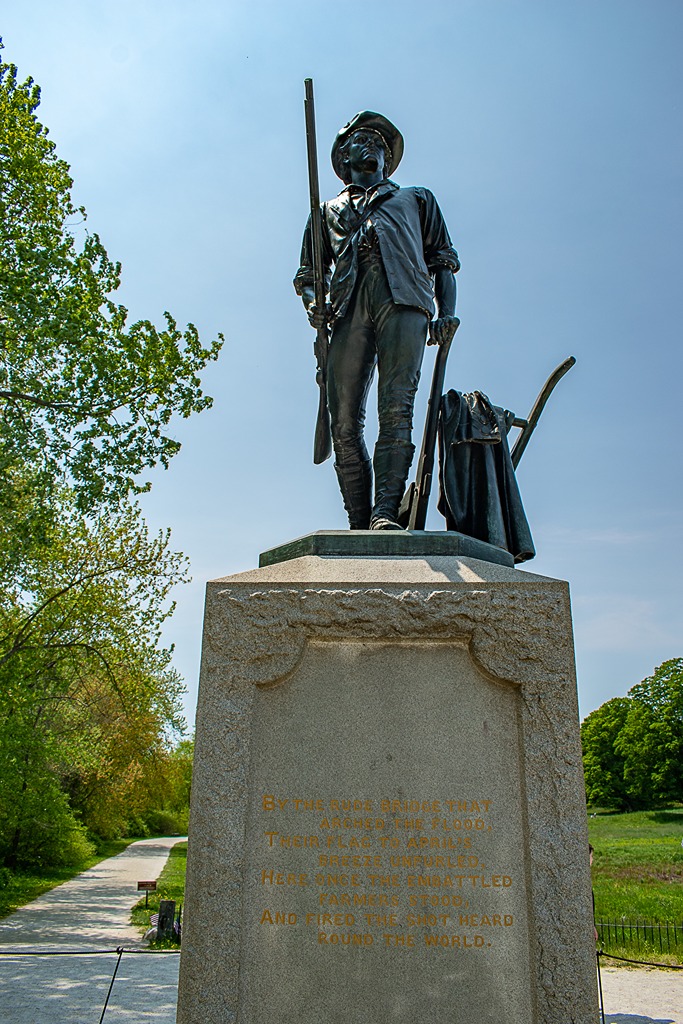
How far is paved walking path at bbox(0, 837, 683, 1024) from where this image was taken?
909cm

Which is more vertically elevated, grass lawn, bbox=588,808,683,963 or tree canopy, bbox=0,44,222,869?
tree canopy, bbox=0,44,222,869

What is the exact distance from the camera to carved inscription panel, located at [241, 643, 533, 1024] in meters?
3.19

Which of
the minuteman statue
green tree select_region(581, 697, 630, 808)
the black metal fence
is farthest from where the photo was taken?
green tree select_region(581, 697, 630, 808)

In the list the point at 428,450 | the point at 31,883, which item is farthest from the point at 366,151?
the point at 31,883

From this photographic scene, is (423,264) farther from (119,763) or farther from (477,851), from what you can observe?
(119,763)

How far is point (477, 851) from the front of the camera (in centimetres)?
333

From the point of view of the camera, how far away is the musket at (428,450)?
16.3ft

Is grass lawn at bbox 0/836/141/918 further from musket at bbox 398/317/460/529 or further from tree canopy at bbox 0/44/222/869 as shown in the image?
musket at bbox 398/317/460/529

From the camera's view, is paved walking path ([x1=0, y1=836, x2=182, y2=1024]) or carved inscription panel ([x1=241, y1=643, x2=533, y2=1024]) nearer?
carved inscription panel ([x1=241, y1=643, x2=533, y2=1024])

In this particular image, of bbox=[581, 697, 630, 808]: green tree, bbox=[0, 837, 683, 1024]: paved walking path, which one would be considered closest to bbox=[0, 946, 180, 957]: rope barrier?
bbox=[0, 837, 683, 1024]: paved walking path

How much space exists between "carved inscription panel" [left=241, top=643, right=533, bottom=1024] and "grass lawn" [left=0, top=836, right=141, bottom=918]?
673 inches

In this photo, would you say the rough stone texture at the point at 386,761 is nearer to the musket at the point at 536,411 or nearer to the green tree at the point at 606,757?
the musket at the point at 536,411

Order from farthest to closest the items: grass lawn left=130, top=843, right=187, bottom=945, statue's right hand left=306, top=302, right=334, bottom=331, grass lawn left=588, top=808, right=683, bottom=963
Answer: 1. grass lawn left=130, top=843, right=187, bottom=945
2. grass lawn left=588, top=808, right=683, bottom=963
3. statue's right hand left=306, top=302, right=334, bottom=331

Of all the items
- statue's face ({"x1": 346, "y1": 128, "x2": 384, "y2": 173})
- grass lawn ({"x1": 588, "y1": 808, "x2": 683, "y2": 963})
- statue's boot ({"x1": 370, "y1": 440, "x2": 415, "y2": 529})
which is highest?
→ statue's face ({"x1": 346, "y1": 128, "x2": 384, "y2": 173})
